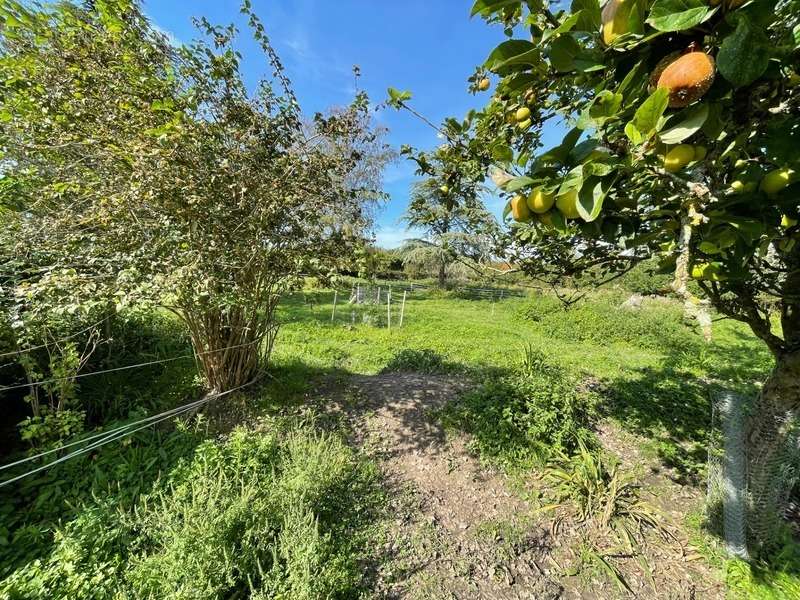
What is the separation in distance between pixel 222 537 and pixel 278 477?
609 mm

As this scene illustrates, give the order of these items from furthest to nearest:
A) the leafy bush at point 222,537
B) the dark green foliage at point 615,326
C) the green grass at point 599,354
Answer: the dark green foliage at point 615,326 < the green grass at point 599,354 < the leafy bush at point 222,537

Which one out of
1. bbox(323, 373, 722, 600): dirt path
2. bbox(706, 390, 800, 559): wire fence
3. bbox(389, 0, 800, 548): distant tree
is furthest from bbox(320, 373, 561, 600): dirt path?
bbox(389, 0, 800, 548): distant tree

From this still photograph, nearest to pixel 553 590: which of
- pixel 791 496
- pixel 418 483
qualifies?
pixel 418 483

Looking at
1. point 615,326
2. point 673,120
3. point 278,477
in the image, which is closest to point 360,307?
point 615,326

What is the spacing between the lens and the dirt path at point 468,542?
6.09 ft

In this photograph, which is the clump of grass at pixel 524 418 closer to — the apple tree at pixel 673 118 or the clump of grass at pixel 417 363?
the clump of grass at pixel 417 363

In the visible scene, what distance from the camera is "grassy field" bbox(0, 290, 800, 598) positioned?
1.70 metres

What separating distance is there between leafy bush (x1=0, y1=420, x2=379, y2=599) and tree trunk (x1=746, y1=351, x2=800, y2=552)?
2.40m

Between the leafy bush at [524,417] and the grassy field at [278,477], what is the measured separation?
0.01m

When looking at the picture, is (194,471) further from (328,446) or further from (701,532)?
(701,532)

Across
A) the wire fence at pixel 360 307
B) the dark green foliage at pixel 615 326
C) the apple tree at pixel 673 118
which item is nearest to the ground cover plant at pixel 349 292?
the apple tree at pixel 673 118

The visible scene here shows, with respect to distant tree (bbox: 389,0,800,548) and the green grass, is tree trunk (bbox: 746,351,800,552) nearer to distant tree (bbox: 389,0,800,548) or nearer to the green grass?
the green grass

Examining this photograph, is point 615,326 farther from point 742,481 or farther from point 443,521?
point 443,521

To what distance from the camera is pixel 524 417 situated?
121 inches
